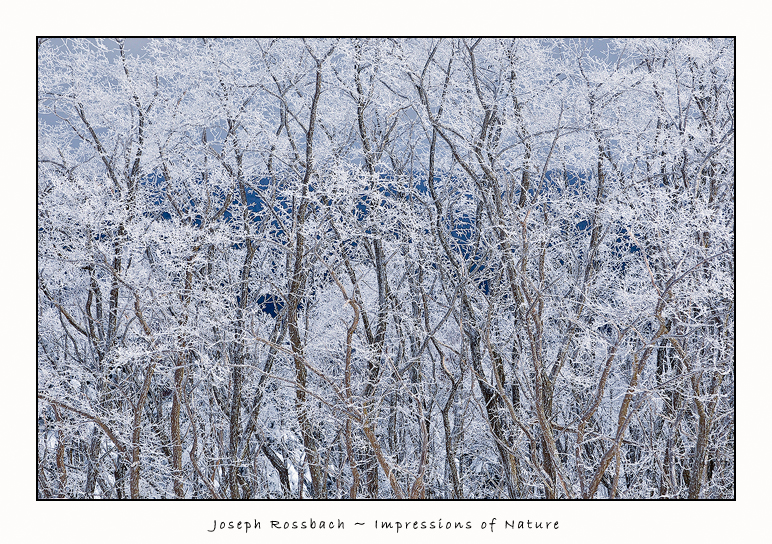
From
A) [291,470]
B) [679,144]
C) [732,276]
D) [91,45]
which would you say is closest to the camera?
[732,276]

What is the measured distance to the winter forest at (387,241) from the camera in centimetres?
399

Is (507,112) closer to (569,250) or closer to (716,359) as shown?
(569,250)

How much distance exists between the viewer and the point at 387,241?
16.3ft

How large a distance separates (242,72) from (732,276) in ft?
15.1

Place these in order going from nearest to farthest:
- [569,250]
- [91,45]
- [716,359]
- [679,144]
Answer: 1. [716,359]
2. [91,45]
3. [679,144]
4. [569,250]

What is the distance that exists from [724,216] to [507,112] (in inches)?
74.4

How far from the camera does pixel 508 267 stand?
407 cm

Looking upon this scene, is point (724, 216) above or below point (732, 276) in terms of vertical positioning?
above

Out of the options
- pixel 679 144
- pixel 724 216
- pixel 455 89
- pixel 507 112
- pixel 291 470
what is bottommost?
pixel 291 470

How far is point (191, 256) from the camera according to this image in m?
4.26

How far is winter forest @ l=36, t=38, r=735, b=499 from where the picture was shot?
3.99 metres

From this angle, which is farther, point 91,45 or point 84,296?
point 84,296

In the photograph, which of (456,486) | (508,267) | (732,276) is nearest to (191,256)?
(508,267)

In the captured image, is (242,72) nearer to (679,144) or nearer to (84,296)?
(84,296)
